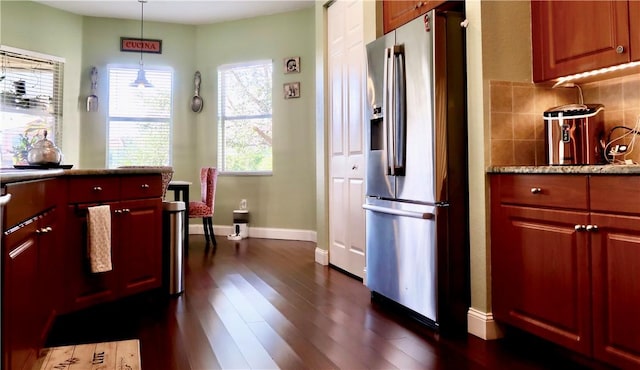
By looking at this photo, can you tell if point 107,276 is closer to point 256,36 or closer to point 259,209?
point 259,209

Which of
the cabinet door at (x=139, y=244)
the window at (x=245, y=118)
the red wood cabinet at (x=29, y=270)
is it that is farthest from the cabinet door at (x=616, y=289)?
the window at (x=245, y=118)

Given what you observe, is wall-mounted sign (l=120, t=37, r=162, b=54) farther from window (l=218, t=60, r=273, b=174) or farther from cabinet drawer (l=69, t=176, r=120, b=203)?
cabinet drawer (l=69, t=176, r=120, b=203)

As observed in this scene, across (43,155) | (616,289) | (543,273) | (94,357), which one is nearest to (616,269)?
(616,289)

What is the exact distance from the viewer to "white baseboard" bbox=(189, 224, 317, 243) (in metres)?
5.58

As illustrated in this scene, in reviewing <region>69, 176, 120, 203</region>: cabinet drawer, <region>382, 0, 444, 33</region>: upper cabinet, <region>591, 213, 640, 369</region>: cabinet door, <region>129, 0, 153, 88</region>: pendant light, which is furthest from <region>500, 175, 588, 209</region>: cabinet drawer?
<region>129, 0, 153, 88</region>: pendant light

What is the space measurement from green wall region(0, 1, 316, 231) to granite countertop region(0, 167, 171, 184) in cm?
282

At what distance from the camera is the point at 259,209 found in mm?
5859

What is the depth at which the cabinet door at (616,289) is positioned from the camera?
5.28 ft

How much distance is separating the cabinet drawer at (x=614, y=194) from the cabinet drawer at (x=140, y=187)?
2390mm

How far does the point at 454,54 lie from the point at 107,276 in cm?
228

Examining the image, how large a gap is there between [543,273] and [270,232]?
13.7ft

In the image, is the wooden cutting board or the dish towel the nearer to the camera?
the wooden cutting board

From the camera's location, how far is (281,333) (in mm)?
2320

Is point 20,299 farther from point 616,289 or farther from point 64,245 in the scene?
point 616,289
